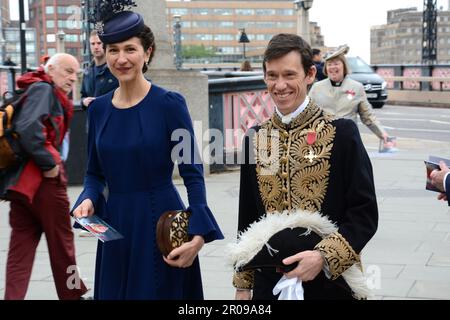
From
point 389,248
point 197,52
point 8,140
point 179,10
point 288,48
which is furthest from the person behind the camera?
point 179,10

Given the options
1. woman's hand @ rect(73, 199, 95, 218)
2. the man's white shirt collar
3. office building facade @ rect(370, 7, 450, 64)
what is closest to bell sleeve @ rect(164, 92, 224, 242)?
woman's hand @ rect(73, 199, 95, 218)

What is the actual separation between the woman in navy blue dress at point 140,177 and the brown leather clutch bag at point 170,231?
4 centimetres

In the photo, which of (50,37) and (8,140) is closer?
(8,140)

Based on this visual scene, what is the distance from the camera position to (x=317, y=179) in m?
3.06

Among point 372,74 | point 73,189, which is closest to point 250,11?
point 372,74

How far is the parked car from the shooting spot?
27.2 meters

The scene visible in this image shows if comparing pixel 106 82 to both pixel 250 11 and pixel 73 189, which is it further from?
pixel 250 11

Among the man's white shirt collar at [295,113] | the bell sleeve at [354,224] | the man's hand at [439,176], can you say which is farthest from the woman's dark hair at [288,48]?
the man's hand at [439,176]

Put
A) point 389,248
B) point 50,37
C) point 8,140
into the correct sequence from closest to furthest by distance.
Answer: point 8,140 < point 389,248 < point 50,37

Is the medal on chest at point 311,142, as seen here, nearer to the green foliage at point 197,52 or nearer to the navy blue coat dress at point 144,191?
the navy blue coat dress at point 144,191

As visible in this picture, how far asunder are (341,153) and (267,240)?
423 mm

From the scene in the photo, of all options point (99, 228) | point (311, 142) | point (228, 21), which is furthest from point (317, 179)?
point (228, 21)

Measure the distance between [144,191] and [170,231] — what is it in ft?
0.84

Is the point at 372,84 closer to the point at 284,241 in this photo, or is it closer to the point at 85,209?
the point at 85,209
